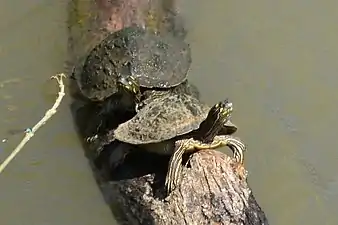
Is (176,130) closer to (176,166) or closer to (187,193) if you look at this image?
(176,166)

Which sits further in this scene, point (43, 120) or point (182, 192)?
point (43, 120)

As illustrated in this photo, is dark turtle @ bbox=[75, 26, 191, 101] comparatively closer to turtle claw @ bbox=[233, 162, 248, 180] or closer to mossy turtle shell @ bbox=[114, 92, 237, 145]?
mossy turtle shell @ bbox=[114, 92, 237, 145]

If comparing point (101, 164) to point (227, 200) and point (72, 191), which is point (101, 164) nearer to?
point (72, 191)

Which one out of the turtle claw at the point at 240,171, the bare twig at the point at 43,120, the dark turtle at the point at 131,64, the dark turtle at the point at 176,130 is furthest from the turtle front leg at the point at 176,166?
the bare twig at the point at 43,120

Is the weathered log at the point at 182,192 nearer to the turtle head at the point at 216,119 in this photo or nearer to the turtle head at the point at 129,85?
the turtle head at the point at 216,119

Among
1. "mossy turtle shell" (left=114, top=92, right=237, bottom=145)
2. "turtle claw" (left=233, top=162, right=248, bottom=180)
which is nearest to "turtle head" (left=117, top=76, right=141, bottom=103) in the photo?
"mossy turtle shell" (left=114, top=92, right=237, bottom=145)

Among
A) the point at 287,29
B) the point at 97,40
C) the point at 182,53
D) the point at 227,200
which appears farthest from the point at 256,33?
the point at 227,200

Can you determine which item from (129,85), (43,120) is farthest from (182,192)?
(43,120)
